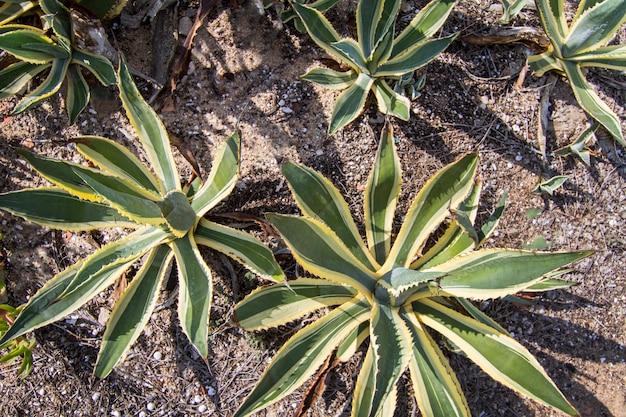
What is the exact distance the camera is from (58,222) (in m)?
1.66

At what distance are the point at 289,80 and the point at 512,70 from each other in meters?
1.00

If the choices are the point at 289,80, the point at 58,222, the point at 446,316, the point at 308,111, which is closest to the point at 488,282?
the point at 446,316

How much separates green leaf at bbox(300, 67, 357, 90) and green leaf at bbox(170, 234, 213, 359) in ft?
2.53

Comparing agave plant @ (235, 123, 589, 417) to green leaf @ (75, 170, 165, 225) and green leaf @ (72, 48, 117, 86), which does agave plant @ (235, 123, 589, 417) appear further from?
green leaf @ (72, 48, 117, 86)

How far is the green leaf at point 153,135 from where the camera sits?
5.51 ft

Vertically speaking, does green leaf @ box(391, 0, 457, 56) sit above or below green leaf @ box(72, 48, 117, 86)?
above

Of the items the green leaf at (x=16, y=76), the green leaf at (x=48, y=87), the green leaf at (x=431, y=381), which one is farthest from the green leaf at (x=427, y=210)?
the green leaf at (x=16, y=76)

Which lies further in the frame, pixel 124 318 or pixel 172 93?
pixel 172 93

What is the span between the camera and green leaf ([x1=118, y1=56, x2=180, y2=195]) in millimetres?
1679

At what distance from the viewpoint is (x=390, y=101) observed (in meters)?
1.85

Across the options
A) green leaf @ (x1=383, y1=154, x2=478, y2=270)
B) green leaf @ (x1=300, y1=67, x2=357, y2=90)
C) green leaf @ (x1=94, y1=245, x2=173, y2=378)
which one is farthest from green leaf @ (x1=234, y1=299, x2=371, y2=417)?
green leaf @ (x1=300, y1=67, x2=357, y2=90)

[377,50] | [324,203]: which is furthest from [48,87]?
[377,50]

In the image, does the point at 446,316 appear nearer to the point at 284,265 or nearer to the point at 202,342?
the point at 284,265

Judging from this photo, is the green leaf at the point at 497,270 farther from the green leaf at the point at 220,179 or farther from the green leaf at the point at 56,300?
the green leaf at the point at 56,300
